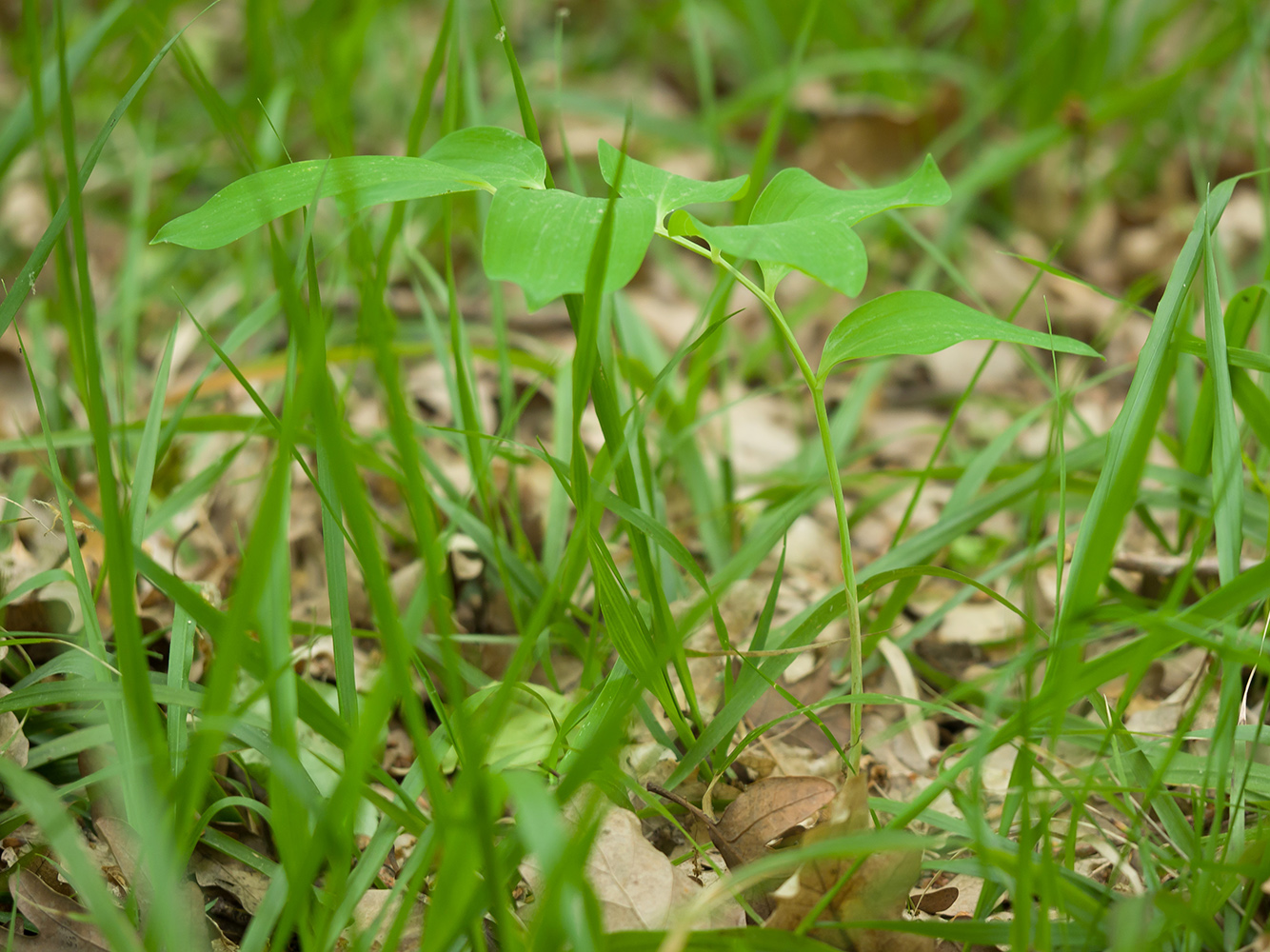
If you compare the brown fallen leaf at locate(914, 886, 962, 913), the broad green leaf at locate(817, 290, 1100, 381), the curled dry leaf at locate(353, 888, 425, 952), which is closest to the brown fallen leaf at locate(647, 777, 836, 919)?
the brown fallen leaf at locate(914, 886, 962, 913)

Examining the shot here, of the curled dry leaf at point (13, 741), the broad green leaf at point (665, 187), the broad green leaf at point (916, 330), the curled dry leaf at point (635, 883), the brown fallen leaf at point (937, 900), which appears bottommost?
the brown fallen leaf at point (937, 900)

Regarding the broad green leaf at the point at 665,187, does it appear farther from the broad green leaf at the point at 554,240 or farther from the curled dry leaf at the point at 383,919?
the curled dry leaf at the point at 383,919

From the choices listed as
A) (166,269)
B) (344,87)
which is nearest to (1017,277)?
(344,87)

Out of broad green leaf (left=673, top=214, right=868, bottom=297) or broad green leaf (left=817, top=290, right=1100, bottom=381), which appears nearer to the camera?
broad green leaf (left=673, top=214, right=868, bottom=297)

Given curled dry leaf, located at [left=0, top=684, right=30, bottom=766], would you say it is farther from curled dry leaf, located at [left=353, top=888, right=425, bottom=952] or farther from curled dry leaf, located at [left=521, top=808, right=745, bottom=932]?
curled dry leaf, located at [left=521, top=808, right=745, bottom=932]

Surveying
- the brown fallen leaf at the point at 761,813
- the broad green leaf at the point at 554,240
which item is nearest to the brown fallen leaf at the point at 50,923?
the brown fallen leaf at the point at 761,813

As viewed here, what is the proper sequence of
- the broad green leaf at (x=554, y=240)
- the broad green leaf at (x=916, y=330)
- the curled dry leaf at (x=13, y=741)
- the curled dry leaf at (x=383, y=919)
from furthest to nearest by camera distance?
1. the curled dry leaf at (x=13, y=741)
2. the curled dry leaf at (x=383, y=919)
3. the broad green leaf at (x=916, y=330)
4. the broad green leaf at (x=554, y=240)

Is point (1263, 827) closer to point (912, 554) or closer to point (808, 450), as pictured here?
point (912, 554)

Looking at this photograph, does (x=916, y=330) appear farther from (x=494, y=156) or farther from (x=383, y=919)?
(x=383, y=919)

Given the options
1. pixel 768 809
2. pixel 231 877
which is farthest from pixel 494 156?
pixel 231 877
